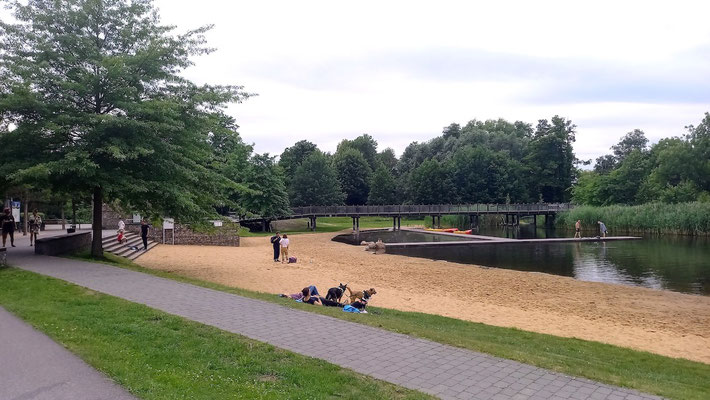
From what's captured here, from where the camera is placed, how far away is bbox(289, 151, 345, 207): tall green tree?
74.7m

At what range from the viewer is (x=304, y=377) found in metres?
5.96

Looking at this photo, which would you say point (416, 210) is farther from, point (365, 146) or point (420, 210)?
point (365, 146)

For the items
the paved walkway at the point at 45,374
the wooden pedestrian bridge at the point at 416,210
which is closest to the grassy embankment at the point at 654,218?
the wooden pedestrian bridge at the point at 416,210

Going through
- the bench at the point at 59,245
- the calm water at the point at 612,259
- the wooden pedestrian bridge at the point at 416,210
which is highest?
the wooden pedestrian bridge at the point at 416,210

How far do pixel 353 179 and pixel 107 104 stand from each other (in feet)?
254

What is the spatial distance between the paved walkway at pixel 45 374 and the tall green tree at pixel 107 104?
27.8 ft

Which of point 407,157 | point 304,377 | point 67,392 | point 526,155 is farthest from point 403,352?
point 407,157

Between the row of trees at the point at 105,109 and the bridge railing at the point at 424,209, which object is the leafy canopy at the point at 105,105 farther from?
the bridge railing at the point at 424,209

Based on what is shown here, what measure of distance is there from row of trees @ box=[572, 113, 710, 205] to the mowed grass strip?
64.9 metres

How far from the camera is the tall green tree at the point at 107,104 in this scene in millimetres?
15969

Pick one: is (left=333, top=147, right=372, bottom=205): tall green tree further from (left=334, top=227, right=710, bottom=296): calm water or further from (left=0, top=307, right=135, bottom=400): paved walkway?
(left=0, top=307, right=135, bottom=400): paved walkway

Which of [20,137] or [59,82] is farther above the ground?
[59,82]

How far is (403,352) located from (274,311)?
3.41 m

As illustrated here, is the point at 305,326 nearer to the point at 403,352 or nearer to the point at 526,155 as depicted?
the point at 403,352
